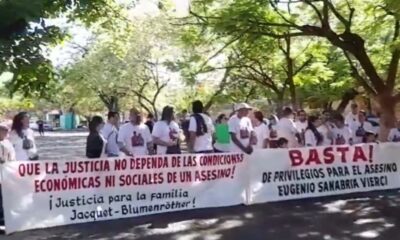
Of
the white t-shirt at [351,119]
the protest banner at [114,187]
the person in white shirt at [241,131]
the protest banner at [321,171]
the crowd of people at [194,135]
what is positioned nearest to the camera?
the protest banner at [114,187]

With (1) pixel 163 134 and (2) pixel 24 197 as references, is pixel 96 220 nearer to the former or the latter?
(2) pixel 24 197

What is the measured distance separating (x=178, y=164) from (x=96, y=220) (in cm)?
157

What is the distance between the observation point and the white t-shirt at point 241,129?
11.3 meters

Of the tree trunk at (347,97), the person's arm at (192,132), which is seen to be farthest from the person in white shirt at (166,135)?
the tree trunk at (347,97)

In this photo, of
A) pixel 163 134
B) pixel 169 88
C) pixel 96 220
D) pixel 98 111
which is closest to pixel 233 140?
pixel 163 134

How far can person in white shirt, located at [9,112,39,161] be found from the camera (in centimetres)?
952

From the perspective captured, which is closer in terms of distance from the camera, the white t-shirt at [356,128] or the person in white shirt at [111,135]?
the person in white shirt at [111,135]

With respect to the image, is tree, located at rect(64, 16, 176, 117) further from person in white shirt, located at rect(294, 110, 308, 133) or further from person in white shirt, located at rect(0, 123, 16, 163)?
person in white shirt, located at rect(0, 123, 16, 163)

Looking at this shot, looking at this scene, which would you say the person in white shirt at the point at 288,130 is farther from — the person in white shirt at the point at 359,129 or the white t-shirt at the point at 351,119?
the white t-shirt at the point at 351,119

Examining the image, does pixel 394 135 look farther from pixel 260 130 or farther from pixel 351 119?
pixel 260 130

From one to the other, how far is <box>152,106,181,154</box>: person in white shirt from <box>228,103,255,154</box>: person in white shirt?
1080mm

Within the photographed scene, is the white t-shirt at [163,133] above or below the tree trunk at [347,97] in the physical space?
below

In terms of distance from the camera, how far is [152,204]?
9.38 m

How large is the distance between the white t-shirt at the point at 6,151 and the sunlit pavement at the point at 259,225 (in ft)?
3.79
